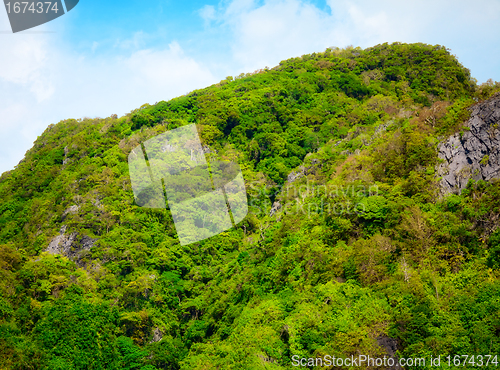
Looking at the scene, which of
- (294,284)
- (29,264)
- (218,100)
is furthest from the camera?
(218,100)

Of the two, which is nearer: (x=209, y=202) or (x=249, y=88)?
(x=209, y=202)

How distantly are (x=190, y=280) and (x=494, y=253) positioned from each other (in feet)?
76.6

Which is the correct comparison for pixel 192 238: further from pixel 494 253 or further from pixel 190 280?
pixel 494 253

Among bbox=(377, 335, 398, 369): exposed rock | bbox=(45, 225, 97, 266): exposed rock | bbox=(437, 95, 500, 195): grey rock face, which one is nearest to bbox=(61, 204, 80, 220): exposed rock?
bbox=(45, 225, 97, 266): exposed rock

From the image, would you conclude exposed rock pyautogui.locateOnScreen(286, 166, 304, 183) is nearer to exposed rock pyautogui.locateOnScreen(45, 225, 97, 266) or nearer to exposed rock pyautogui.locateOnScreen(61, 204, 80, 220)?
exposed rock pyautogui.locateOnScreen(45, 225, 97, 266)

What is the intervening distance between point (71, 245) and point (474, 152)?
31.2 meters

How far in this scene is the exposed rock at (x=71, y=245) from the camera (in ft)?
114

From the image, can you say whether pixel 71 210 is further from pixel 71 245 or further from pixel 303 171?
pixel 303 171

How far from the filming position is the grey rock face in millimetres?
21703

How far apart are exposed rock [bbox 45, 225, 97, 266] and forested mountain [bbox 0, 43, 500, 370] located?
13 cm

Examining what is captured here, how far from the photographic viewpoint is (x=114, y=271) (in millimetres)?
33062

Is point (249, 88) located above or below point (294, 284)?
above

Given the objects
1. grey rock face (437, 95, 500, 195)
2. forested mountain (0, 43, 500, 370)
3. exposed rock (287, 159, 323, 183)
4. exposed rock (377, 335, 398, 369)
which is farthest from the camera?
exposed rock (287, 159, 323, 183)

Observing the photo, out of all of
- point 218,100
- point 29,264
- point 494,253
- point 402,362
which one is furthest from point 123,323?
point 218,100
